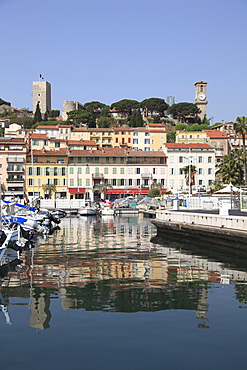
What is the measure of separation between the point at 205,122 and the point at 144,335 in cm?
14950

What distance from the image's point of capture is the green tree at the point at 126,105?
165m

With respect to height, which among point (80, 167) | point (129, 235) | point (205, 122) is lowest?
point (129, 235)

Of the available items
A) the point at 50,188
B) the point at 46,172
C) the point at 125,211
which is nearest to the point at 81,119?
the point at 46,172

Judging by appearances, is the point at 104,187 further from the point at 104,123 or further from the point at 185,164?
the point at 104,123

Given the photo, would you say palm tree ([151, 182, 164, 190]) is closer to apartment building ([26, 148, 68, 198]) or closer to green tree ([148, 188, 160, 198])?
green tree ([148, 188, 160, 198])

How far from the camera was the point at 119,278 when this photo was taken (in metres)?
17.5

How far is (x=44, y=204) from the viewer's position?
76.1 m

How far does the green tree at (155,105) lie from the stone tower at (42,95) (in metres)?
38.8

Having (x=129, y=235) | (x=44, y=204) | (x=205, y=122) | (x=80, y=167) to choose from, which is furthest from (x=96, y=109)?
(x=129, y=235)

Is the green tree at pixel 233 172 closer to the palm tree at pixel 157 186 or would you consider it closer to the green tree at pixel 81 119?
the palm tree at pixel 157 186

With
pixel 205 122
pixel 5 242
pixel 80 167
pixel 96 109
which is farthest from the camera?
pixel 96 109

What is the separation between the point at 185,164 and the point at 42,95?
338 feet

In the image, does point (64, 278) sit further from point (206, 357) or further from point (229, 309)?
point (206, 357)

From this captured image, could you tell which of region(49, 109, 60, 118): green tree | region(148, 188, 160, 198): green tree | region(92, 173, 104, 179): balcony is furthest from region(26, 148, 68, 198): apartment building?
region(49, 109, 60, 118): green tree
